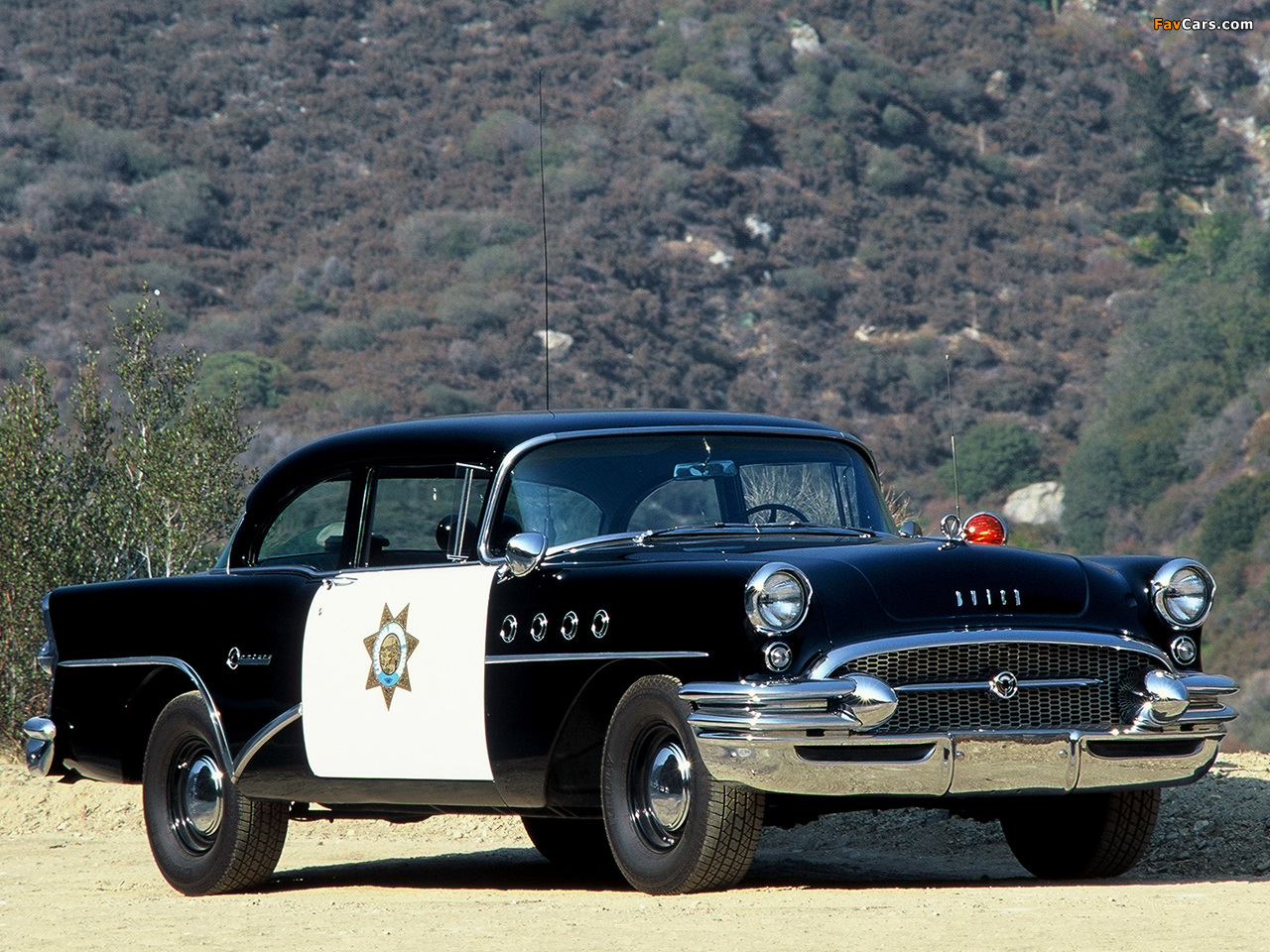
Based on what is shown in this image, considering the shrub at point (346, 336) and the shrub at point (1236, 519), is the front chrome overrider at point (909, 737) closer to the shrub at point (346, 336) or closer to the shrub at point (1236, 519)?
the shrub at point (1236, 519)

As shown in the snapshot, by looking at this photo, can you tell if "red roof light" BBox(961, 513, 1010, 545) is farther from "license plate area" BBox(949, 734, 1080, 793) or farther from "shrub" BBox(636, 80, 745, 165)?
"shrub" BBox(636, 80, 745, 165)

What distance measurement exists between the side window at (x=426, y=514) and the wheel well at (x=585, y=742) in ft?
2.73

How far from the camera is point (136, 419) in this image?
64.0 feet

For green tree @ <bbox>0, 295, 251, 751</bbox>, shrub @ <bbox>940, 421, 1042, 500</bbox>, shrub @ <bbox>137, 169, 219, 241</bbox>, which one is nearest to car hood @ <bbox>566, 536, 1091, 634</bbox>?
green tree @ <bbox>0, 295, 251, 751</bbox>

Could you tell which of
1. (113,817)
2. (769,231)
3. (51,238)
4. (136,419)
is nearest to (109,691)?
(113,817)

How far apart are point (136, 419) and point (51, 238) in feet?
135

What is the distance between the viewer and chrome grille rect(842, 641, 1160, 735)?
6273 mm

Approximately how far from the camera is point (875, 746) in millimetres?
6211

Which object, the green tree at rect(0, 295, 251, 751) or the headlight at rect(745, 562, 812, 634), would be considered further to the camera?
the green tree at rect(0, 295, 251, 751)

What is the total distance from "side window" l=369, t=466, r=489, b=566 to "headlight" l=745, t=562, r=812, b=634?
1.45m

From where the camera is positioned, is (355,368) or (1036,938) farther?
(355,368)

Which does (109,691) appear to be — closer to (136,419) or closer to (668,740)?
(668,740)

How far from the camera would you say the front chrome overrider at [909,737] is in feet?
20.0

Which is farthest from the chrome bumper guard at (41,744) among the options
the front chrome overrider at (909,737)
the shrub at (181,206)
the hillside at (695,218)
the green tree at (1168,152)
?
the green tree at (1168,152)
